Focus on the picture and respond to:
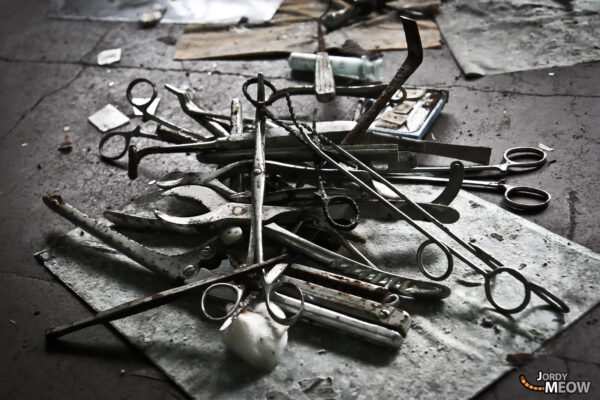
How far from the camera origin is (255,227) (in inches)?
74.8

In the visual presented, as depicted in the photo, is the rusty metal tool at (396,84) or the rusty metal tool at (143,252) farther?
the rusty metal tool at (396,84)

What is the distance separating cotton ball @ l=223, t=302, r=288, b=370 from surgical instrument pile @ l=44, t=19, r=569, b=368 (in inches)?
1.5

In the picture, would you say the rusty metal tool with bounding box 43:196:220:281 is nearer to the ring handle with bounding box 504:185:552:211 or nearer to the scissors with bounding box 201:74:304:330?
the scissors with bounding box 201:74:304:330

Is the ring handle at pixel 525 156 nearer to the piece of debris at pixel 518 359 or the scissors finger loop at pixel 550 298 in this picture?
the scissors finger loop at pixel 550 298

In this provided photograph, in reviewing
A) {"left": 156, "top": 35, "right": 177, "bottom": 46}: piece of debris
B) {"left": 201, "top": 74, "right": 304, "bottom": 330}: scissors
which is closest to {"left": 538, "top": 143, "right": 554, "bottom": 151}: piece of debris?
{"left": 201, "top": 74, "right": 304, "bottom": 330}: scissors

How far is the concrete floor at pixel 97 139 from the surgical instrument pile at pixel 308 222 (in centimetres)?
13

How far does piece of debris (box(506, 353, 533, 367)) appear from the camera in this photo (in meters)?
1.73

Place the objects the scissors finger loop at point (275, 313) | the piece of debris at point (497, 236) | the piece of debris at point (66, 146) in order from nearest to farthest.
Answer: the scissors finger loop at point (275, 313) → the piece of debris at point (497, 236) → the piece of debris at point (66, 146)

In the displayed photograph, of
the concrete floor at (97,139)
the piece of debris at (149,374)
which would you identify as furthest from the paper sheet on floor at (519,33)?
the piece of debris at (149,374)

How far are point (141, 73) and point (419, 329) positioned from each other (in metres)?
2.55

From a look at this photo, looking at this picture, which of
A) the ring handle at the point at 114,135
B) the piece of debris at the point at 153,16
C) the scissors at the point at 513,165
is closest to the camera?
the scissors at the point at 513,165

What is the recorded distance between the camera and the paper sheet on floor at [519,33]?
3.22 meters

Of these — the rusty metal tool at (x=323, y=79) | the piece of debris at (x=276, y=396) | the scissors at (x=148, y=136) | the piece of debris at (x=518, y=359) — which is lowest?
the piece of debris at (x=276, y=396)

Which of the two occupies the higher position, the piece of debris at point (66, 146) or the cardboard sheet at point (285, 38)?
the cardboard sheet at point (285, 38)
